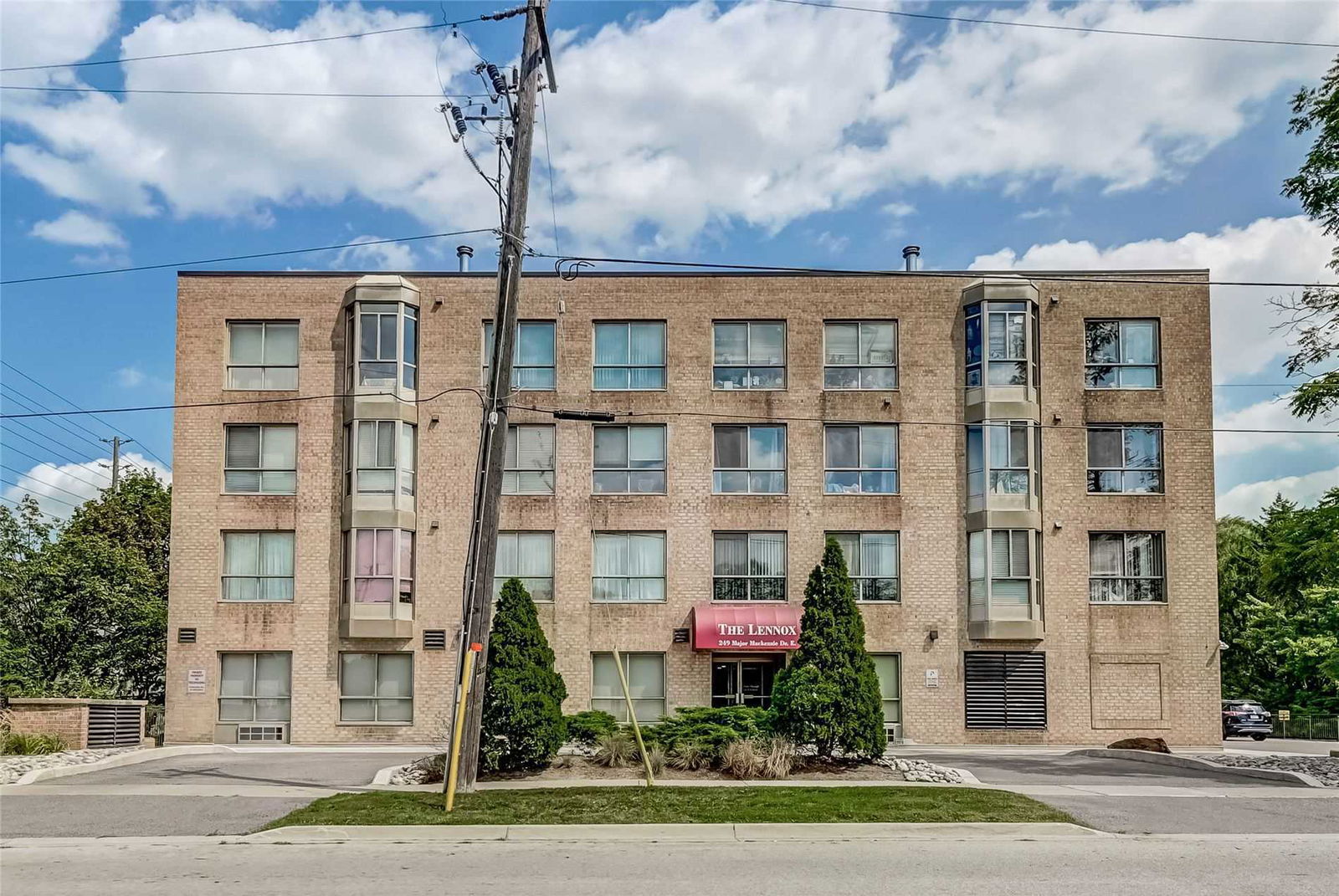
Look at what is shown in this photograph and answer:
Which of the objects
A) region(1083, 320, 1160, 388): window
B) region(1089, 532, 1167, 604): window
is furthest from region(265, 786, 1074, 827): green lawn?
region(1083, 320, 1160, 388): window

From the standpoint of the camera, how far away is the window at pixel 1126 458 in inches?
1212

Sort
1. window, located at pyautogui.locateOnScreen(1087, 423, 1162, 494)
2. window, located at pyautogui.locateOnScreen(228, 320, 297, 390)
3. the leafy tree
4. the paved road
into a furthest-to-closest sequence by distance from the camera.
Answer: window, located at pyautogui.locateOnScreen(228, 320, 297, 390) < window, located at pyautogui.locateOnScreen(1087, 423, 1162, 494) < the leafy tree < the paved road

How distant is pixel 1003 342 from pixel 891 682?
8.92 m

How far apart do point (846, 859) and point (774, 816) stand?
7.37 feet

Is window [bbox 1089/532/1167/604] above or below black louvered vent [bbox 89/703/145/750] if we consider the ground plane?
above

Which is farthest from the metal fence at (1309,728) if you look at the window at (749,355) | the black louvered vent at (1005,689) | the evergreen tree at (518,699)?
the evergreen tree at (518,699)

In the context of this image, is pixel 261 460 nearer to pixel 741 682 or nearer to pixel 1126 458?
pixel 741 682

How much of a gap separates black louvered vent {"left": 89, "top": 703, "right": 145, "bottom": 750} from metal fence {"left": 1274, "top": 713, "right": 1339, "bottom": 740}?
40476 mm

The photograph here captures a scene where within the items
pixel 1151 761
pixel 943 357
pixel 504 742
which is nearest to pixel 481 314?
pixel 943 357

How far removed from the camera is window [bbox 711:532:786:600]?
30.6 meters

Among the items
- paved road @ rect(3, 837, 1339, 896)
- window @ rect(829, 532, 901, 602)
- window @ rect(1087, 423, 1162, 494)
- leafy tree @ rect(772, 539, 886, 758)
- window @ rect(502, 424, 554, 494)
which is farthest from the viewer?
window @ rect(502, 424, 554, 494)

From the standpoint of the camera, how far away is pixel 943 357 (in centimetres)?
3106

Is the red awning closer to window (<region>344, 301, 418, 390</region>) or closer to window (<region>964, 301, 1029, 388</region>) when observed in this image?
window (<region>964, 301, 1029, 388</region>)

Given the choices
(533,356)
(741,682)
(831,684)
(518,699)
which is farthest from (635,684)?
(518,699)
